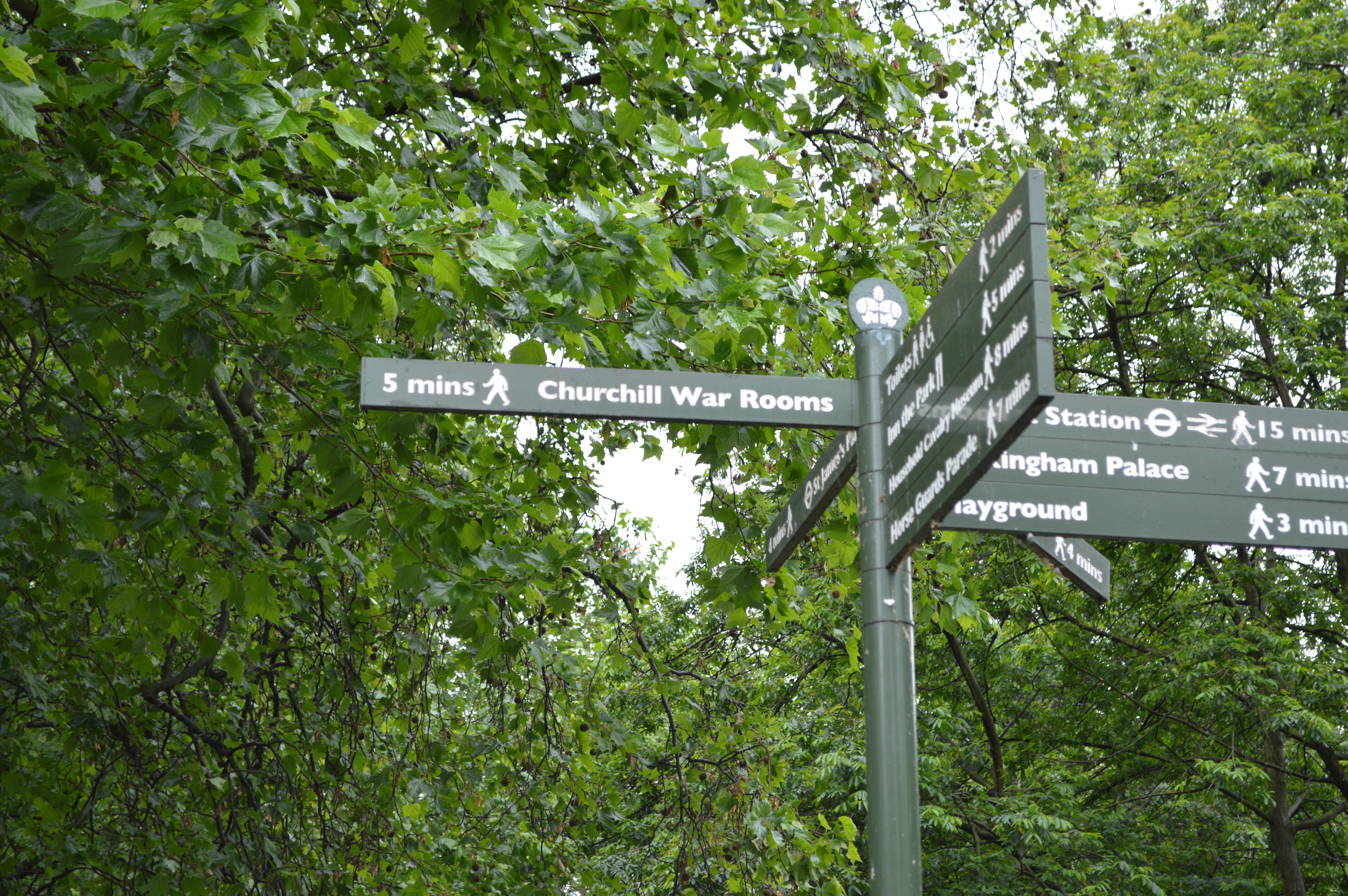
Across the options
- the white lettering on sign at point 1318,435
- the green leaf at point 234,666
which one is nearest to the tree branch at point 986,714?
the green leaf at point 234,666

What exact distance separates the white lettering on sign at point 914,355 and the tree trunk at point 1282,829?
1044 cm

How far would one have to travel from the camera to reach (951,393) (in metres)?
1.97

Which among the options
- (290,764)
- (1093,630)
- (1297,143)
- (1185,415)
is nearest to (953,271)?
(1185,415)

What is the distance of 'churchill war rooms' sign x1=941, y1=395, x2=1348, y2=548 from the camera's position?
2.16 metres

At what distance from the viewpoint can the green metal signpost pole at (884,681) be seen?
2055mm

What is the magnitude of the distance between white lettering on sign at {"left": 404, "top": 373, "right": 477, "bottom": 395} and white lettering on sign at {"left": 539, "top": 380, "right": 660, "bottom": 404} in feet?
0.05

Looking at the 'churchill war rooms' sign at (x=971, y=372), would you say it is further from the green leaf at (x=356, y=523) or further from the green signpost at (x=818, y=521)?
the green leaf at (x=356, y=523)

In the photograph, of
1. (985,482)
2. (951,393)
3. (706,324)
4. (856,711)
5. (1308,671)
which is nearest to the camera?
(951,393)

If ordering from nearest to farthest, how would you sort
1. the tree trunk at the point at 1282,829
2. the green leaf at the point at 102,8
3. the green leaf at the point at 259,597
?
1. the green leaf at the point at 102,8
2. the green leaf at the point at 259,597
3. the tree trunk at the point at 1282,829

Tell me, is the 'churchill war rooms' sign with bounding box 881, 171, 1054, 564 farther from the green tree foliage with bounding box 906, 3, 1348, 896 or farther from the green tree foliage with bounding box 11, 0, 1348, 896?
the green tree foliage with bounding box 906, 3, 1348, 896

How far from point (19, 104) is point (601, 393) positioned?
145 centimetres

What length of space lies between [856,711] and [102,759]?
6.69m

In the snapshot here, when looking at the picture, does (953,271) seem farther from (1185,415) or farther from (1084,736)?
(1084,736)

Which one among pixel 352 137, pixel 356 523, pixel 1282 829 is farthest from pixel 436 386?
pixel 1282 829
